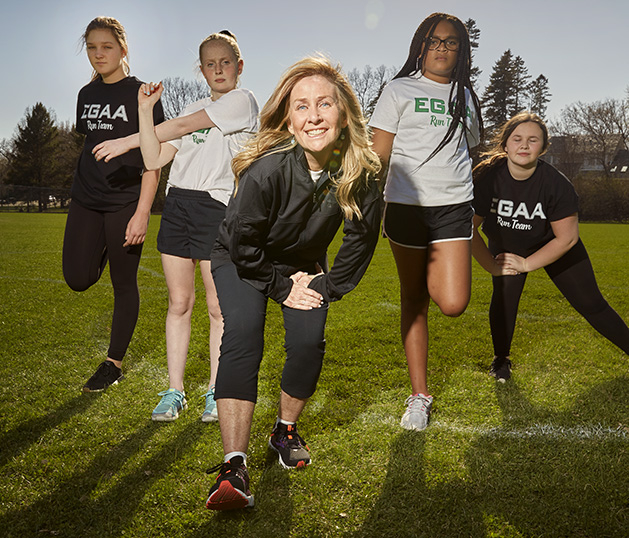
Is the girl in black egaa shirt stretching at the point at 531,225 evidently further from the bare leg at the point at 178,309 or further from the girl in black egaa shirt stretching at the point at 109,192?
the girl in black egaa shirt stretching at the point at 109,192

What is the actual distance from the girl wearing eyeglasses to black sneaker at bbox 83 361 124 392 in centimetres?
235

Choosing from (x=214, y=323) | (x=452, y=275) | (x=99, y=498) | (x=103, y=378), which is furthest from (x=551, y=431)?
(x=103, y=378)

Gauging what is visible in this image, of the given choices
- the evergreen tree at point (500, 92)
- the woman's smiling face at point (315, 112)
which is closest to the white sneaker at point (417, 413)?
the woman's smiling face at point (315, 112)

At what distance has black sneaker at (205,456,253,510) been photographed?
7.53 feet

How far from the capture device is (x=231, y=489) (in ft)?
7.53

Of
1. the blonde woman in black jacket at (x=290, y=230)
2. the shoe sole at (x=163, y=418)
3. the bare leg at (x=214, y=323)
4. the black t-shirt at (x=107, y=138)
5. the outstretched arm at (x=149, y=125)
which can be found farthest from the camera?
the black t-shirt at (x=107, y=138)

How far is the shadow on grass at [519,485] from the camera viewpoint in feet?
7.73

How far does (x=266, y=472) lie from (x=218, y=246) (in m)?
1.28

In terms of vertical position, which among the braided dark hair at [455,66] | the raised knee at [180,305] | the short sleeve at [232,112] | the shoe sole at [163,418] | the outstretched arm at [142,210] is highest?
the braided dark hair at [455,66]

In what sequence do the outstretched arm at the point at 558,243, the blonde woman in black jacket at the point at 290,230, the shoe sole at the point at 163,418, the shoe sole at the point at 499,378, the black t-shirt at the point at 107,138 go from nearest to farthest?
1. the blonde woman in black jacket at the point at 290,230
2. the shoe sole at the point at 163,418
3. the black t-shirt at the point at 107,138
4. the outstretched arm at the point at 558,243
5. the shoe sole at the point at 499,378

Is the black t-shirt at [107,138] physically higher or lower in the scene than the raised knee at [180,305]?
higher

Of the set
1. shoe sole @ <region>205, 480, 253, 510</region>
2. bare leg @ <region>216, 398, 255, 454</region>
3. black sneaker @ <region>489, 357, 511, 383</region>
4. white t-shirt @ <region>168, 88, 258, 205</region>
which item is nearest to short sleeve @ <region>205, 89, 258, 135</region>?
white t-shirt @ <region>168, 88, 258, 205</region>

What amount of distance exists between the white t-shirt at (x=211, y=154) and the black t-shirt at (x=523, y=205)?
1987 millimetres

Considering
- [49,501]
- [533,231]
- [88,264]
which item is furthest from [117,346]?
[533,231]
